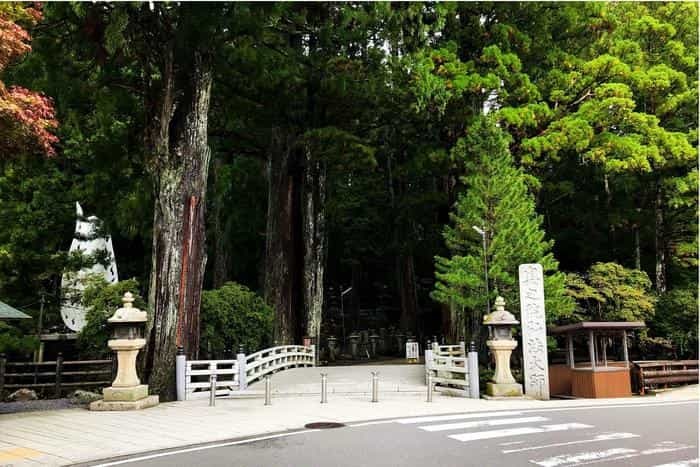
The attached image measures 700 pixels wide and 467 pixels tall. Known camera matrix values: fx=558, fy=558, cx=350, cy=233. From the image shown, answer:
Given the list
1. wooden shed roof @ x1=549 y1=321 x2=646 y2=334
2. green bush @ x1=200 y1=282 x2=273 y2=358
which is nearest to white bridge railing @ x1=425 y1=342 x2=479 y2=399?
wooden shed roof @ x1=549 y1=321 x2=646 y2=334

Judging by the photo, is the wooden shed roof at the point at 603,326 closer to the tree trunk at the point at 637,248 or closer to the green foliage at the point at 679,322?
the green foliage at the point at 679,322

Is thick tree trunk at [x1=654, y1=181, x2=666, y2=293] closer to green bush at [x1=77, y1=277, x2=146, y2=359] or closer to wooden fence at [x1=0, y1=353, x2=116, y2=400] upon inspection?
green bush at [x1=77, y1=277, x2=146, y2=359]

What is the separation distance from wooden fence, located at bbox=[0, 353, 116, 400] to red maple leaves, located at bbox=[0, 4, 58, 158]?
8.57m

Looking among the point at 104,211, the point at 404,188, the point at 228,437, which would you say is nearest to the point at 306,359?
the point at 104,211

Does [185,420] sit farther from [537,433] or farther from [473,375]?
[473,375]

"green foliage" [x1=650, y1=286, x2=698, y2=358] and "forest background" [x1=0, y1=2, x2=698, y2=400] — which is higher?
"forest background" [x1=0, y1=2, x2=698, y2=400]

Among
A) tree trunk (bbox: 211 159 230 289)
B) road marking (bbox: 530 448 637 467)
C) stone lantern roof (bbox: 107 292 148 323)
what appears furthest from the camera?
tree trunk (bbox: 211 159 230 289)

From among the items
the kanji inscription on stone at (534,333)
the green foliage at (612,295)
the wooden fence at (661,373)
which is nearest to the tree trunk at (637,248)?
the green foliage at (612,295)

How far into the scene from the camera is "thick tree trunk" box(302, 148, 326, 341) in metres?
22.6

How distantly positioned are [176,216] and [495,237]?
8924 millimetres

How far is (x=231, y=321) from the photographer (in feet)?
57.9

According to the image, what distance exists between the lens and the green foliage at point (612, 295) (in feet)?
63.0

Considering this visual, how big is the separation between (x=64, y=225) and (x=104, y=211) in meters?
4.07

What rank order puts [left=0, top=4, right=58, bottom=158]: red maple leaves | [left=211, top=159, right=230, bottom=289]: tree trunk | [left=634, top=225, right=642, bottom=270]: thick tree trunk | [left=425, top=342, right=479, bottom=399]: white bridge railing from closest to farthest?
[left=0, top=4, right=58, bottom=158]: red maple leaves < [left=425, top=342, right=479, bottom=399]: white bridge railing < [left=634, top=225, right=642, bottom=270]: thick tree trunk < [left=211, top=159, right=230, bottom=289]: tree trunk
